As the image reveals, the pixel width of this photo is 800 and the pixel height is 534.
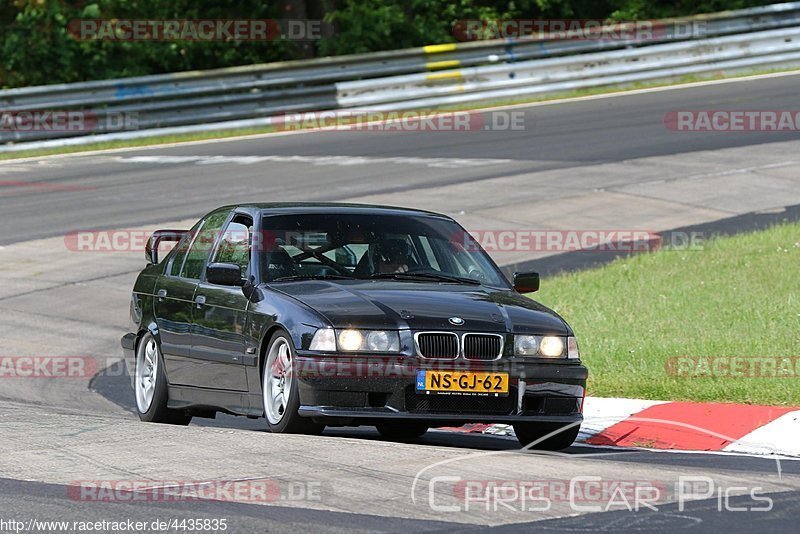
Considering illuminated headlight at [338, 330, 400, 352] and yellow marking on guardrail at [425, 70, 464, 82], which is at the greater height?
yellow marking on guardrail at [425, 70, 464, 82]

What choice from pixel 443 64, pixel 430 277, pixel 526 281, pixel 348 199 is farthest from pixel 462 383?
pixel 443 64

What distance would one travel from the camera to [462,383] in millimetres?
8555

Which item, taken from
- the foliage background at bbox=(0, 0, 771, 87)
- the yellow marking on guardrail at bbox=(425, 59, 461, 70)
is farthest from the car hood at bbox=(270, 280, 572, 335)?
the foliage background at bbox=(0, 0, 771, 87)

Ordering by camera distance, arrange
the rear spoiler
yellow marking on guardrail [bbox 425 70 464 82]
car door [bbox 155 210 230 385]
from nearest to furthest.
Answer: car door [bbox 155 210 230 385] → the rear spoiler → yellow marking on guardrail [bbox 425 70 464 82]

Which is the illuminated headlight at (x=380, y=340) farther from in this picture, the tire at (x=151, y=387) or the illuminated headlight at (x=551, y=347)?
the tire at (x=151, y=387)

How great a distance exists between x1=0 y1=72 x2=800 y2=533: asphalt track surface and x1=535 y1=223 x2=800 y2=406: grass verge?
1.39m

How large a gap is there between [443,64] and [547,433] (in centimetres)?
2052

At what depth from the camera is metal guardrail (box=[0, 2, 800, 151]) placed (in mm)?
26859

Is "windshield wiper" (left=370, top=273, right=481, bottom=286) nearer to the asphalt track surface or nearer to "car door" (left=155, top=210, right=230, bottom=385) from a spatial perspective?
the asphalt track surface

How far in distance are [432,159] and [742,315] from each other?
11.7 m

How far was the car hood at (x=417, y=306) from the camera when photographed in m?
8.55

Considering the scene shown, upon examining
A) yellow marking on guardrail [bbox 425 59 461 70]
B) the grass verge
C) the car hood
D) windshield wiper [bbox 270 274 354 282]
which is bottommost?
the grass verge

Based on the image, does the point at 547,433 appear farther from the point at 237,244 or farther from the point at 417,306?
the point at 237,244

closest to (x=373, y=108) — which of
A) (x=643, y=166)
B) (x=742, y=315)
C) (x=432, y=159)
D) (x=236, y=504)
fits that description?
(x=432, y=159)
